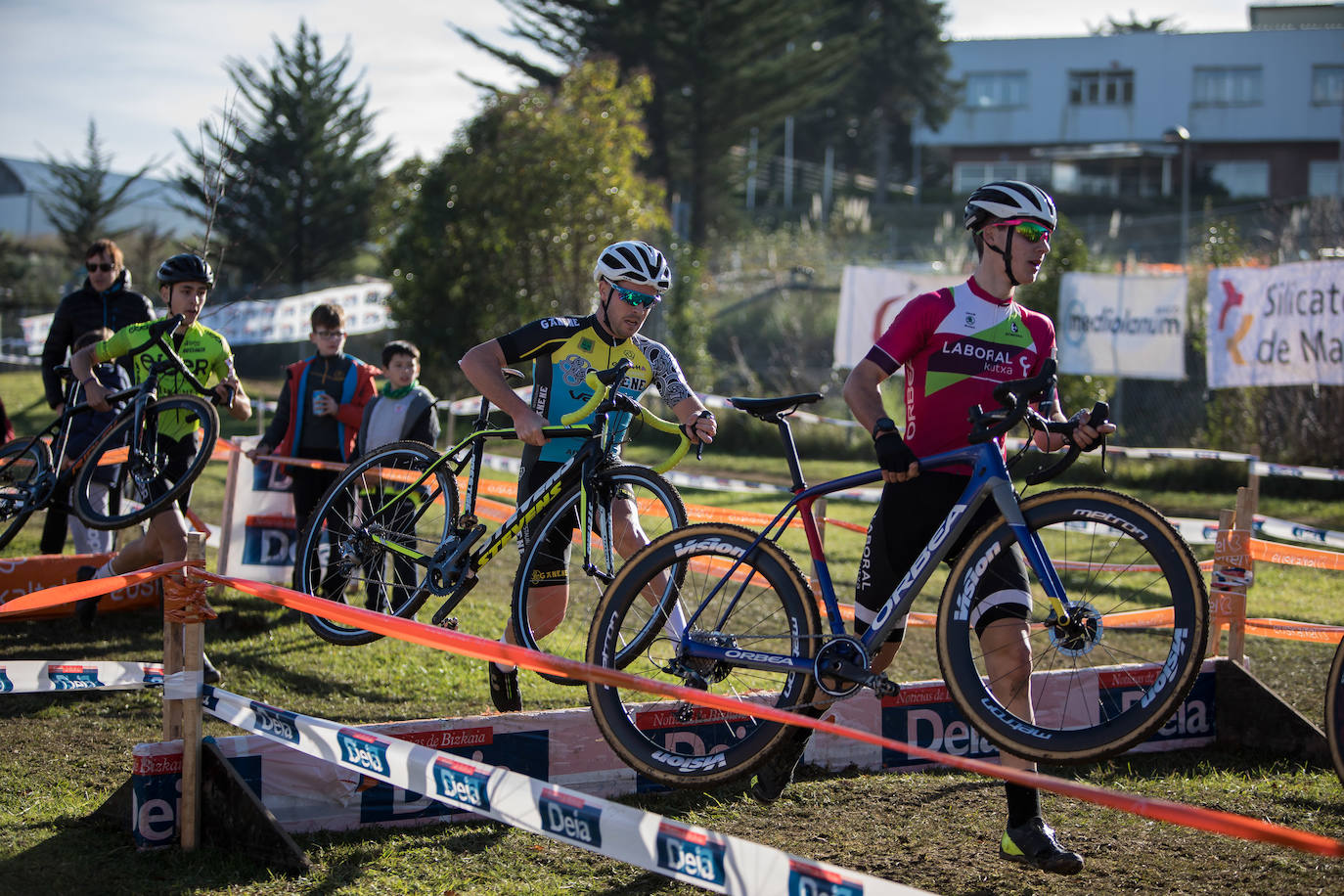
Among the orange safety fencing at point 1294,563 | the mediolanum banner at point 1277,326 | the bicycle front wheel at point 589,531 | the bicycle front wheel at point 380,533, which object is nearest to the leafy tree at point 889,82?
the mediolanum banner at point 1277,326

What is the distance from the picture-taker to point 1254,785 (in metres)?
5.94

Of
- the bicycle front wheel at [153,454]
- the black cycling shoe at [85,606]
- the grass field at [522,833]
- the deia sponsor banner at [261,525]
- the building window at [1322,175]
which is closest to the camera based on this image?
the grass field at [522,833]

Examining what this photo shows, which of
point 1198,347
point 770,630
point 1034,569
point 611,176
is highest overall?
point 611,176

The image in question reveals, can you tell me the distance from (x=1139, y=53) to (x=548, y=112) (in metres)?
37.5

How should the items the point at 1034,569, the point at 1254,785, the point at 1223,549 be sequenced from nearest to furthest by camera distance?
the point at 1034,569 < the point at 1254,785 < the point at 1223,549

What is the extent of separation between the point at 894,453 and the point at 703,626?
1.03m

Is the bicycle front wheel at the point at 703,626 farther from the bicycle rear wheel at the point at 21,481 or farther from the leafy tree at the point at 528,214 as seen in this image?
the leafy tree at the point at 528,214

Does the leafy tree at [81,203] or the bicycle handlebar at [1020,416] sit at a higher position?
the leafy tree at [81,203]

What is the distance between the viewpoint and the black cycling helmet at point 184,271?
6828 millimetres

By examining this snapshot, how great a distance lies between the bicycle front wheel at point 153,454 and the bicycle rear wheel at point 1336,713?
213 inches

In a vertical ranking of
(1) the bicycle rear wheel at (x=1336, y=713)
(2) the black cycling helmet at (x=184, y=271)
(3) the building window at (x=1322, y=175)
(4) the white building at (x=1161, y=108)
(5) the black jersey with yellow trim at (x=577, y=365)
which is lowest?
(1) the bicycle rear wheel at (x=1336, y=713)

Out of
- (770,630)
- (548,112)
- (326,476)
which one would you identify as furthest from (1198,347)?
(770,630)

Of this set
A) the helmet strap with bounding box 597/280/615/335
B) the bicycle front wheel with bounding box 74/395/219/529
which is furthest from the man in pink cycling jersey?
the bicycle front wheel with bounding box 74/395/219/529

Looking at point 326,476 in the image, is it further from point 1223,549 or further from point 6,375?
point 6,375
